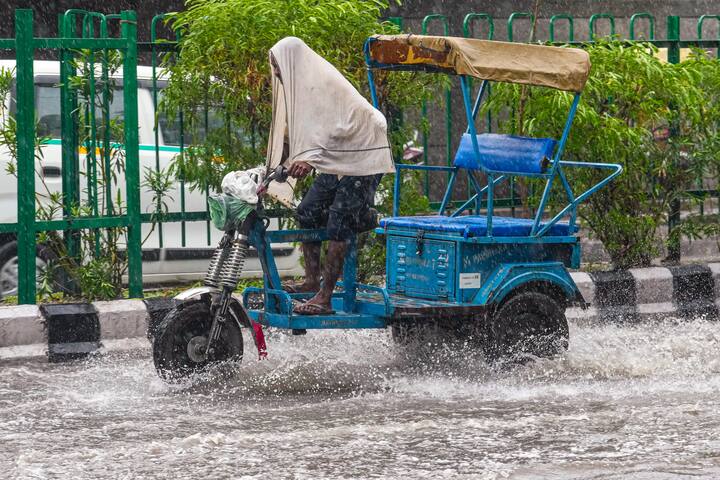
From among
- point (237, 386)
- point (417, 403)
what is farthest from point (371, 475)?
point (237, 386)

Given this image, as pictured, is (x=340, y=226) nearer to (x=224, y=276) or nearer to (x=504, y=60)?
(x=224, y=276)

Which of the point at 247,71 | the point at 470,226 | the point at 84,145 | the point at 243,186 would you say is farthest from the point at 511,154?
the point at 84,145

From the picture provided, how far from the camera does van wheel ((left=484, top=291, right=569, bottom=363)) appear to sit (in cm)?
701

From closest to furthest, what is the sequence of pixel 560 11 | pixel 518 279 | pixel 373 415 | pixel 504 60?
pixel 373 415
pixel 504 60
pixel 518 279
pixel 560 11

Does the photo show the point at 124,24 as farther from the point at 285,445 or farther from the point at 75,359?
the point at 285,445

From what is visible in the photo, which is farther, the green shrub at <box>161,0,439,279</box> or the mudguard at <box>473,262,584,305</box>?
the green shrub at <box>161,0,439,279</box>

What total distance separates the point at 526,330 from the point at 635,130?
234cm

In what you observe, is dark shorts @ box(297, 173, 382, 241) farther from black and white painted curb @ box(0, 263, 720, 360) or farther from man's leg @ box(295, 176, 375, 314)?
black and white painted curb @ box(0, 263, 720, 360)

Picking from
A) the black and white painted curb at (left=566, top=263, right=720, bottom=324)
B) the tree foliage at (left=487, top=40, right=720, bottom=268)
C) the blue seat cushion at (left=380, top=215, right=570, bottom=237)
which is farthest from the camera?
the black and white painted curb at (left=566, top=263, right=720, bottom=324)

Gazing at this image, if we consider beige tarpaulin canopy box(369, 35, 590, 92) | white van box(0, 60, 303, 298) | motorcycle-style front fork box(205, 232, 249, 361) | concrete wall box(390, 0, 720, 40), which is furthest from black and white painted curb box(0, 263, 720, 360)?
concrete wall box(390, 0, 720, 40)

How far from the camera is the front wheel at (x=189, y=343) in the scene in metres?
6.45

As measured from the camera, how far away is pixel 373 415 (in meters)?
6.04

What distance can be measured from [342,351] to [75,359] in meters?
1.51

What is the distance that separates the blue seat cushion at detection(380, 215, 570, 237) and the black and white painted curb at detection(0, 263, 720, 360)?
5.21 feet
